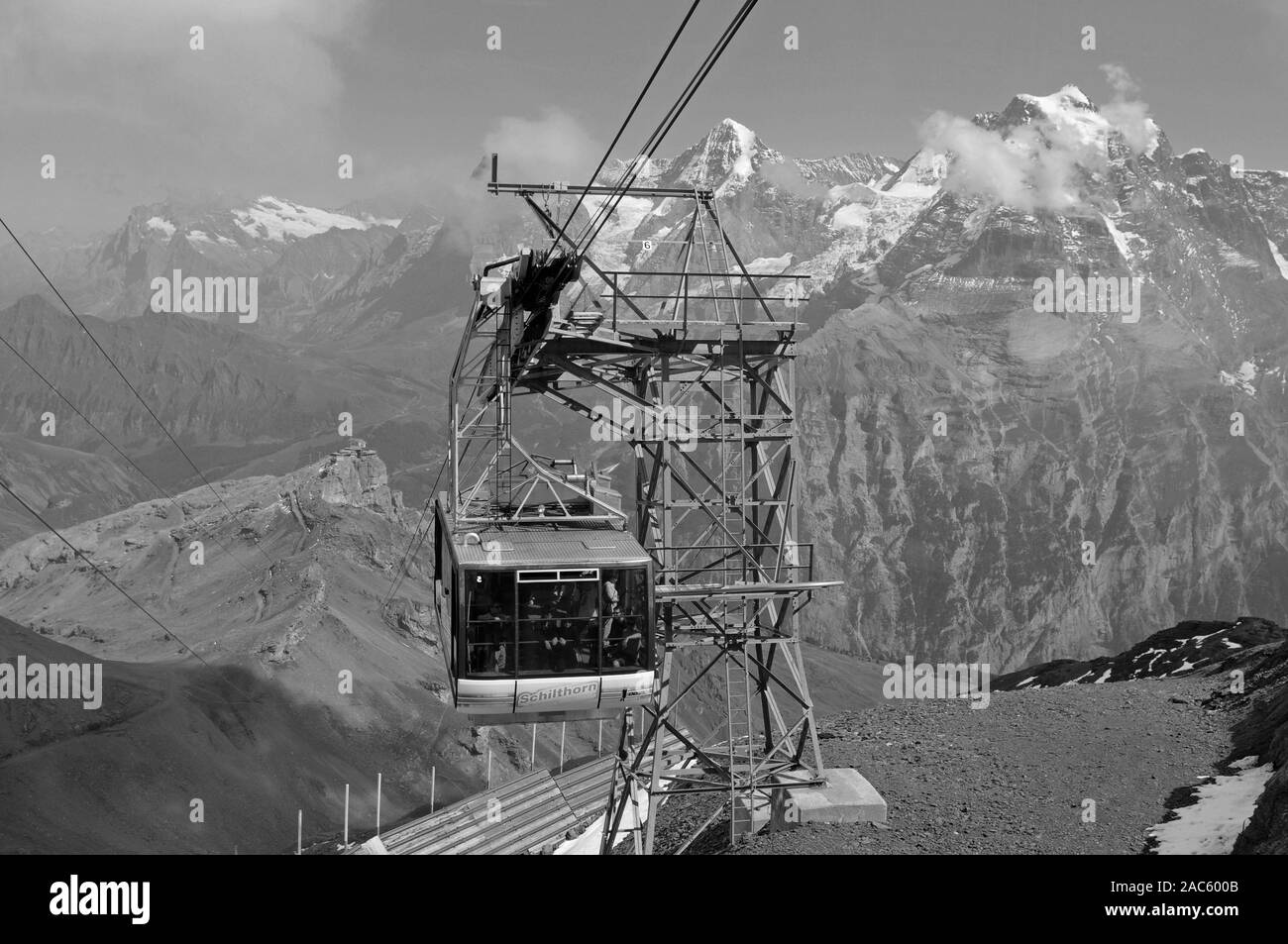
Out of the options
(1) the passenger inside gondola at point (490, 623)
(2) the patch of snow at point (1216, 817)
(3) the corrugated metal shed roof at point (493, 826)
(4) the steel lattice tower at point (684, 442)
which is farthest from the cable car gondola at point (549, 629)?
(3) the corrugated metal shed roof at point (493, 826)

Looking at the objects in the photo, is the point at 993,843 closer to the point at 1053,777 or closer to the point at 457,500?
the point at 1053,777

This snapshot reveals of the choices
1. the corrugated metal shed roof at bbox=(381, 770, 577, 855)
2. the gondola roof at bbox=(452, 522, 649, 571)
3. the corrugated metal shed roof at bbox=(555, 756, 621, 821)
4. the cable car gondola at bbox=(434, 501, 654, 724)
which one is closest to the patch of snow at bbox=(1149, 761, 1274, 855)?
the cable car gondola at bbox=(434, 501, 654, 724)

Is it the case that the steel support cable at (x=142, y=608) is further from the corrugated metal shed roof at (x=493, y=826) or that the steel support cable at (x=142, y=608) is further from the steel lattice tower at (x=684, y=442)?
the steel lattice tower at (x=684, y=442)

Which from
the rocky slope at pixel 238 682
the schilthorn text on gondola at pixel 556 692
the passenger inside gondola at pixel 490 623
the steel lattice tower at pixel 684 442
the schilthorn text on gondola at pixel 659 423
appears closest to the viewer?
the passenger inside gondola at pixel 490 623

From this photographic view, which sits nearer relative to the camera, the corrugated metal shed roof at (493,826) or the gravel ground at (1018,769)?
the gravel ground at (1018,769)

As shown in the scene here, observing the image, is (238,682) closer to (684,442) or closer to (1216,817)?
(684,442)
